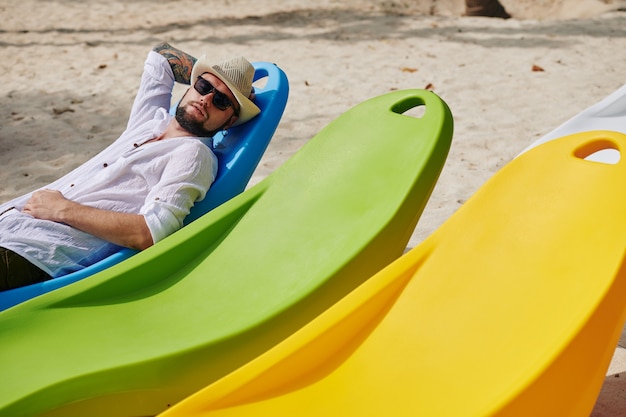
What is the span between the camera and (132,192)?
2.96 meters

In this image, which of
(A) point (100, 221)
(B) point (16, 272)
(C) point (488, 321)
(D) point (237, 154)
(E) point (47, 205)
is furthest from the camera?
(D) point (237, 154)

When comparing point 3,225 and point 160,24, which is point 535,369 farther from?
point 160,24

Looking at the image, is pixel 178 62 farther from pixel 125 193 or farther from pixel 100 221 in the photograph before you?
pixel 100 221

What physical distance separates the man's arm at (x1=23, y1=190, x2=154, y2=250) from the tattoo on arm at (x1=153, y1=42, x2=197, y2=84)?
0.89 m

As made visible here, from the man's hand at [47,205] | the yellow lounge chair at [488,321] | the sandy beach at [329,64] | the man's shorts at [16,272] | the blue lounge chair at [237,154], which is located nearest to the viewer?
the yellow lounge chair at [488,321]

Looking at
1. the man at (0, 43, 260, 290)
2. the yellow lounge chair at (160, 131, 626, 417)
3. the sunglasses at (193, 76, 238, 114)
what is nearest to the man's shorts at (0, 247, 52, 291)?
the man at (0, 43, 260, 290)

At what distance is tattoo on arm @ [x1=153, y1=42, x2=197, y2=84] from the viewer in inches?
137

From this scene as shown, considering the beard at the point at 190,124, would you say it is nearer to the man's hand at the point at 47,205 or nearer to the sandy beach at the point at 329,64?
the man's hand at the point at 47,205

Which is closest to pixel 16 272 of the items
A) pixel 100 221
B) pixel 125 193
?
pixel 100 221

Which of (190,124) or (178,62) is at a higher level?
(178,62)

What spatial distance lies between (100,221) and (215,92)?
66cm

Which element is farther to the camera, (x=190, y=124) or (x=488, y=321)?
(x=190, y=124)

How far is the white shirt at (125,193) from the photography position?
2.73 m

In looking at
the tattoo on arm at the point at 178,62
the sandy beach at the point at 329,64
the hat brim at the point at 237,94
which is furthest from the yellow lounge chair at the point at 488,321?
the tattoo on arm at the point at 178,62
